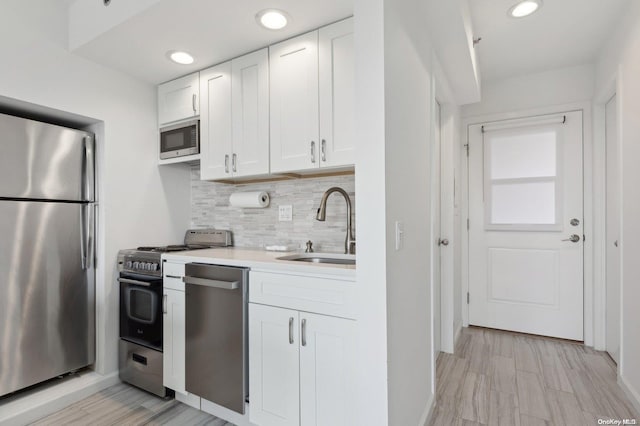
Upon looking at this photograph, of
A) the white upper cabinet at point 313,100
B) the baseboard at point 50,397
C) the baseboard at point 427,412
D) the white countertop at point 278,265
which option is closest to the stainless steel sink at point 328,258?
the white countertop at point 278,265

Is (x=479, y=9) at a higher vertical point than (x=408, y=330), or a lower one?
higher

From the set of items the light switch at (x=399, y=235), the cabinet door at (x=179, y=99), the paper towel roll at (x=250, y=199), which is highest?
the cabinet door at (x=179, y=99)

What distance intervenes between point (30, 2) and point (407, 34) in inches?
86.1

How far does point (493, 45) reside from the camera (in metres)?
2.51

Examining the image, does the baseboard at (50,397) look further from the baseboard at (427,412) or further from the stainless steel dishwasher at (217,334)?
the baseboard at (427,412)

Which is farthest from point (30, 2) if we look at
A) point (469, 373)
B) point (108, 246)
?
point (469, 373)

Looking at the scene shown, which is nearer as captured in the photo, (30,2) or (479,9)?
(30,2)

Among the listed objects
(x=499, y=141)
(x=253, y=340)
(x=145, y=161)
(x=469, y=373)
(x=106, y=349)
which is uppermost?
(x=499, y=141)

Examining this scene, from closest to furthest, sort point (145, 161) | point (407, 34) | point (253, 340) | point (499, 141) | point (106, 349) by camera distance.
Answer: point (407, 34)
point (253, 340)
point (106, 349)
point (145, 161)
point (499, 141)

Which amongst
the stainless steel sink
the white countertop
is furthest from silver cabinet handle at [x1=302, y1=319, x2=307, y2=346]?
Result: the stainless steel sink

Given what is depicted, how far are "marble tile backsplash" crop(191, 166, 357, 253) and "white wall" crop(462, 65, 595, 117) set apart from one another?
6.62ft

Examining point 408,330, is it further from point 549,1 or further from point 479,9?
point 549,1

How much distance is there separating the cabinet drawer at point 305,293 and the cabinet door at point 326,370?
44 mm

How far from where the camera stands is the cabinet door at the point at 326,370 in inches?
53.4
